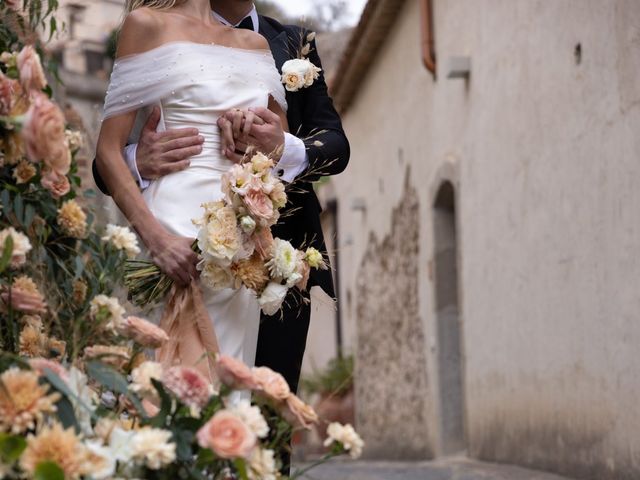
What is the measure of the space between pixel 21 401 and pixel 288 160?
1.77 metres

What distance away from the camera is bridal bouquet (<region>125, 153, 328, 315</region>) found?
141 inches

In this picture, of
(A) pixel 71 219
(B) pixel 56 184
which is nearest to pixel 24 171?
(B) pixel 56 184

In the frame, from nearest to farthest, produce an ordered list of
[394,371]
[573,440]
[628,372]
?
[628,372] → [573,440] → [394,371]

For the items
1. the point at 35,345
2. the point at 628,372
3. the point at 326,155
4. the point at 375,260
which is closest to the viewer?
the point at 35,345

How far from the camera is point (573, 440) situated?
23.9ft

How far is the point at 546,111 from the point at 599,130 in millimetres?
1165

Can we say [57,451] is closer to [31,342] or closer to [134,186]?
[31,342]

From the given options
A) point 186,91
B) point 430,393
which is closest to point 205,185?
point 186,91

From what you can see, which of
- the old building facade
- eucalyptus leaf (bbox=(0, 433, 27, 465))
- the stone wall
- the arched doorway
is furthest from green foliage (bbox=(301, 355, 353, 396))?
eucalyptus leaf (bbox=(0, 433, 27, 465))

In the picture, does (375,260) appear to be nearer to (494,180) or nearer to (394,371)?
(394,371)

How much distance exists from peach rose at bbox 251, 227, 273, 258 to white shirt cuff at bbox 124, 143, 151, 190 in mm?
503

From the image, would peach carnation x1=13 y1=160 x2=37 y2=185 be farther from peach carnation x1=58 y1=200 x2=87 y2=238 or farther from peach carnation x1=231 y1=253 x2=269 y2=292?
peach carnation x1=231 y1=253 x2=269 y2=292

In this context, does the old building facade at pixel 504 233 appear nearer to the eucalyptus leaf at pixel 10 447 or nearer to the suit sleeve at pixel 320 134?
the suit sleeve at pixel 320 134

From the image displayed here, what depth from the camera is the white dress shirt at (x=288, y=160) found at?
4047 millimetres
